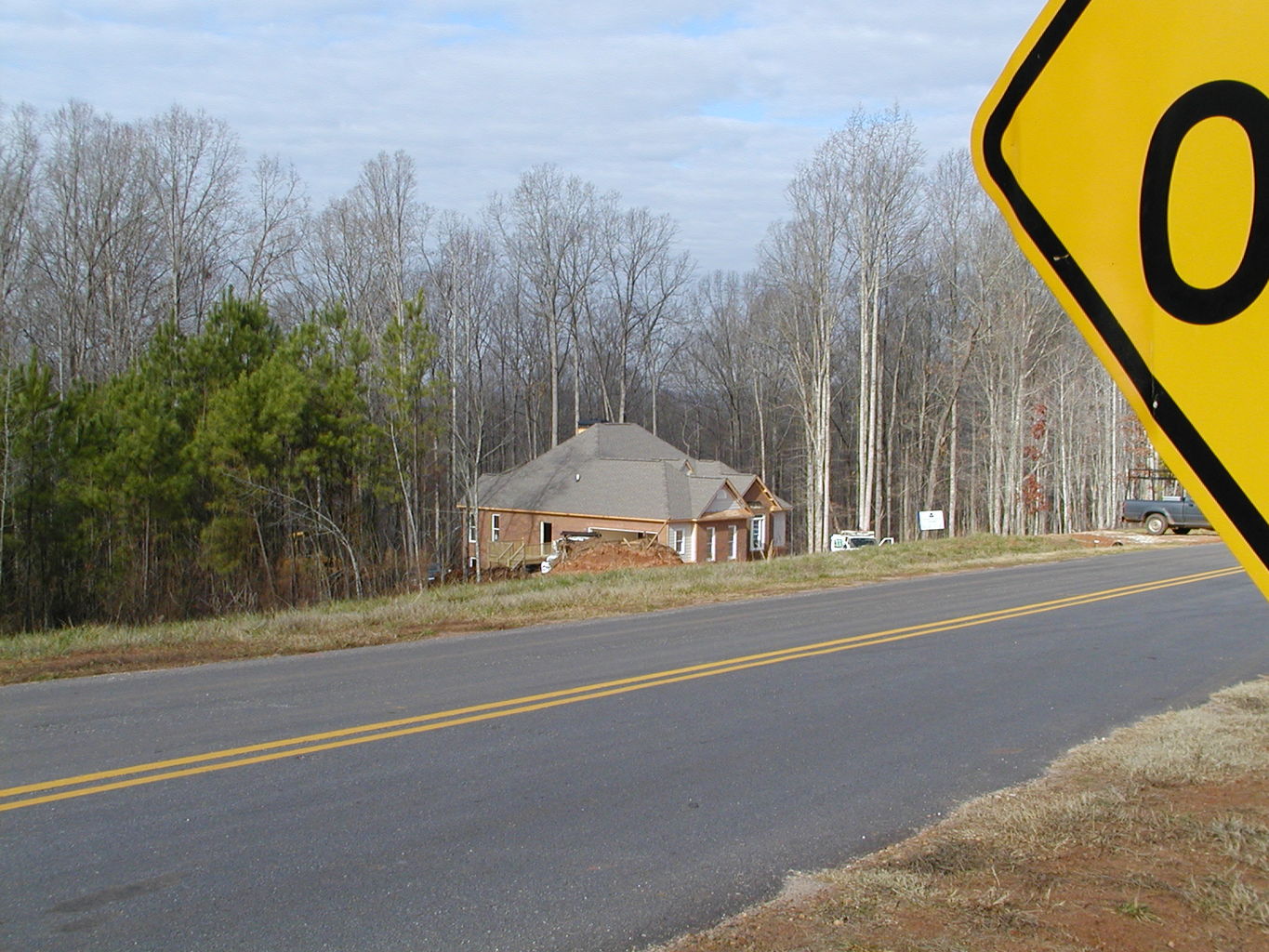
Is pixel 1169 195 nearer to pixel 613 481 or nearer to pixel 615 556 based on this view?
pixel 615 556

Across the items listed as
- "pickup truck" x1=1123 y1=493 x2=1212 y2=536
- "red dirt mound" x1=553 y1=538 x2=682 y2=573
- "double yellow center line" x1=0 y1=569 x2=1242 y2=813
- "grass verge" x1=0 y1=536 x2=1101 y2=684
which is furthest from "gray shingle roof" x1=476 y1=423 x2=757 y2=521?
"double yellow center line" x1=0 y1=569 x2=1242 y2=813

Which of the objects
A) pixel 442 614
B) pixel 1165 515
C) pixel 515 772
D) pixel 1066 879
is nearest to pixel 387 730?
pixel 515 772

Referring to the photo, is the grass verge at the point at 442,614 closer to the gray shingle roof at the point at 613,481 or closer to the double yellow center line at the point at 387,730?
the double yellow center line at the point at 387,730

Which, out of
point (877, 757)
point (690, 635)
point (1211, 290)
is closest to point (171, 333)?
point (690, 635)

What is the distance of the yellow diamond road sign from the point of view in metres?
1.46

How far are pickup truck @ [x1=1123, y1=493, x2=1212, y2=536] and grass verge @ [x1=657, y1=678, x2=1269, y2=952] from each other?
31823mm

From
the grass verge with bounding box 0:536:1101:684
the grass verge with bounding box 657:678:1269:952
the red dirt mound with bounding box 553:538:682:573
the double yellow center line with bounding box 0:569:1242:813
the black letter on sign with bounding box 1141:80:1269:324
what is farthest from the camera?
the red dirt mound with bounding box 553:538:682:573

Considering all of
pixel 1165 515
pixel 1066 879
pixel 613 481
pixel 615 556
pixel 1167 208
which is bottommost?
pixel 615 556

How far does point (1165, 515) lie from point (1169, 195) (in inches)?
1514

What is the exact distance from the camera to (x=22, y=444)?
57.0 feet

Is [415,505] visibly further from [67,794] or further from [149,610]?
[67,794]

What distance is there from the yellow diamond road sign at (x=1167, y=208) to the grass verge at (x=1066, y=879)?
3229 millimetres

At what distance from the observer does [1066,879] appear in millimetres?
4832

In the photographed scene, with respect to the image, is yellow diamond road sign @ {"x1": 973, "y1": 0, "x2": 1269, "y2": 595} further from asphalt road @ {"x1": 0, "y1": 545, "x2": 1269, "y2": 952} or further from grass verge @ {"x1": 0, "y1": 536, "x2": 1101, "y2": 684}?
grass verge @ {"x1": 0, "y1": 536, "x2": 1101, "y2": 684}
